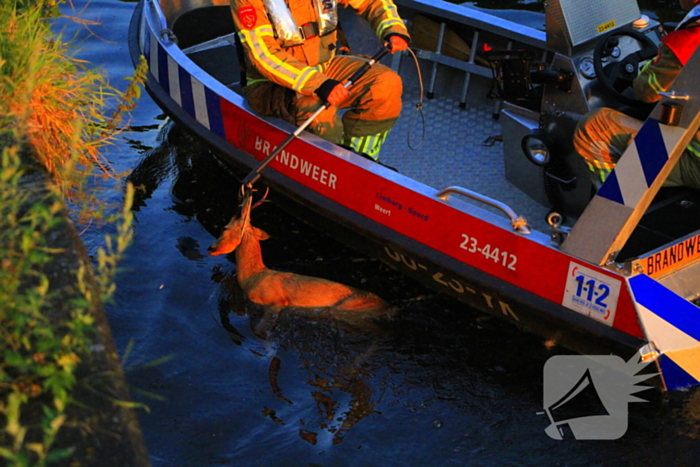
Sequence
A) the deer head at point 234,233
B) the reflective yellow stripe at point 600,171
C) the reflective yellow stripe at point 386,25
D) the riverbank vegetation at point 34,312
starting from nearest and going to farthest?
1. the riverbank vegetation at point 34,312
2. the reflective yellow stripe at point 600,171
3. the deer head at point 234,233
4. the reflective yellow stripe at point 386,25

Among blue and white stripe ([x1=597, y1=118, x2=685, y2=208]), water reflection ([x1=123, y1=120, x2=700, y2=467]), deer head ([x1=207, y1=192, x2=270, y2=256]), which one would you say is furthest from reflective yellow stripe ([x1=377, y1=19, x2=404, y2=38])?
blue and white stripe ([x1=597, y1=118, x2=685, y2=208])

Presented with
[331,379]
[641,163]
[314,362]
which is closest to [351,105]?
[314,362]

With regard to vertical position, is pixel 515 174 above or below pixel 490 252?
below

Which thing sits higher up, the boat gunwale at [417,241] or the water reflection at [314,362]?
the boat gunwale at [417,241]

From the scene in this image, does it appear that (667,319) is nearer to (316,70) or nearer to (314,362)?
(314,362)

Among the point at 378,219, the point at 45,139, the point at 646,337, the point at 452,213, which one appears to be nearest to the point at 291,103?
the point at 378,219

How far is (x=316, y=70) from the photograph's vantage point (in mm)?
4453

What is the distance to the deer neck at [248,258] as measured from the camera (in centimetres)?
462

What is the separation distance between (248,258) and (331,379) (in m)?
1.08

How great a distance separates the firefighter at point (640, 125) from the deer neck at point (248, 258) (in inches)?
79.4

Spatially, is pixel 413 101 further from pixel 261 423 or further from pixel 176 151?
pixel 261 423

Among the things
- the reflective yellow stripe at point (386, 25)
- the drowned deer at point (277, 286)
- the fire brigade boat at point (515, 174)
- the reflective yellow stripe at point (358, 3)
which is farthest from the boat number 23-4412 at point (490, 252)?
the reflective yellow stripe at point (358, 3)

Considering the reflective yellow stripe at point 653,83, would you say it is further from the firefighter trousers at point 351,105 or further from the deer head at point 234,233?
the deer head at point 234,233

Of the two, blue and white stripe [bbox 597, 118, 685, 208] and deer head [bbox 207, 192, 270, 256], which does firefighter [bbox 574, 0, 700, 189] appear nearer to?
blue and white stripe [bbox 597, 118, 685, 208]
